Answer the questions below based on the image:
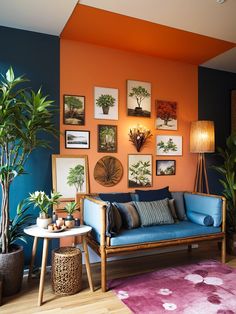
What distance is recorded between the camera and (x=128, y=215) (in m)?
3.05

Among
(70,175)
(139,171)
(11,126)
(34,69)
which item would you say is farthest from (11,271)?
(34,69)

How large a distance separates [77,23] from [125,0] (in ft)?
2.21

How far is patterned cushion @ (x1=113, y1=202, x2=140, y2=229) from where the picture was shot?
9.93 ft

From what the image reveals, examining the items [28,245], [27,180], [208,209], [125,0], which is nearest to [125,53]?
[125,0]

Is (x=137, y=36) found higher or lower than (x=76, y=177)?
higher

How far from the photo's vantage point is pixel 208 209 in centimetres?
336

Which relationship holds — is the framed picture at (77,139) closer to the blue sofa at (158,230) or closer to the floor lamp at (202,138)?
the blue sofa at (158,230)

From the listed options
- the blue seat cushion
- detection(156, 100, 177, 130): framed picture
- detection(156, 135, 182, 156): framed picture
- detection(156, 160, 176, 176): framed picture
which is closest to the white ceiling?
detection(156, 100, 177, 130): framed picture

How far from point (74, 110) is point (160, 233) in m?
1.85

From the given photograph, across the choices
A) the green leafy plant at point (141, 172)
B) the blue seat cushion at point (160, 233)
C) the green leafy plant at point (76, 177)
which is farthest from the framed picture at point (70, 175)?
the blue seat cushion at point (160, 233)

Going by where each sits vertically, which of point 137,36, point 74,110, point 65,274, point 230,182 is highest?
point 137,36

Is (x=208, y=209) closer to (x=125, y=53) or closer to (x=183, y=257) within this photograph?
(x=183, y=257)

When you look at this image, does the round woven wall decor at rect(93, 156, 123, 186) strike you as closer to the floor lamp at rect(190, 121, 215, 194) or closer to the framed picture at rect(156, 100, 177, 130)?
the framed picture at rect(156, 100, 177, 130)

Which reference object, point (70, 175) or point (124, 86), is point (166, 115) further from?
point (70, 175)
